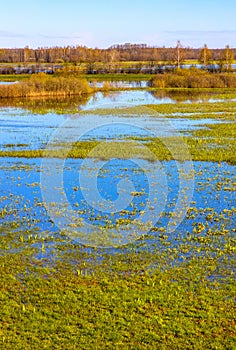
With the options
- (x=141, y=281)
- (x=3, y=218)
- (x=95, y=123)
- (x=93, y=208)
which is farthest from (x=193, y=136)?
(x=141, y=281)

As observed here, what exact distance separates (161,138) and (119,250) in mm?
17431

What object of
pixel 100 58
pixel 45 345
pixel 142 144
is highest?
pixel 100 58

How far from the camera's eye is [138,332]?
912 centimetres

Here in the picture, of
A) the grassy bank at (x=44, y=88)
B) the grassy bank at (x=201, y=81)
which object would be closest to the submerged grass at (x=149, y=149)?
the grassy bank at (x=44, y=88)

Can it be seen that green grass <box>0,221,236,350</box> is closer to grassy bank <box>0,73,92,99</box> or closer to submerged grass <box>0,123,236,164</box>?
submerged grass <box>0,123,236,164</box>

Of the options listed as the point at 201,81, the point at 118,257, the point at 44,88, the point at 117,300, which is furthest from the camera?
the point at 201,81

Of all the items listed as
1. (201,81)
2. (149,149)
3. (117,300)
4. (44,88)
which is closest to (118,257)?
(117,300)

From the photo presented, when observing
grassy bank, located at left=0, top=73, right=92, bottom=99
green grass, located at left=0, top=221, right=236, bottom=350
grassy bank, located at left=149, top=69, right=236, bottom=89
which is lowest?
green grass, located at left=0, top=221, right=236, bottom=350

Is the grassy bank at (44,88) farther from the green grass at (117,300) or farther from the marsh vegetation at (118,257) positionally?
the green grass at (117,300)

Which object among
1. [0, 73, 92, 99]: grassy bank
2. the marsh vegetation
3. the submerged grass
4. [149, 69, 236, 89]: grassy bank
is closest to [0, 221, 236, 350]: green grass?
the marsh vegetation

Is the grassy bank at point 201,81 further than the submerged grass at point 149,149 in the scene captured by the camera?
Yes

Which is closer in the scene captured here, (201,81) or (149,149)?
(149,149)

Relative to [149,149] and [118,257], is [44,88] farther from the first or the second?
[118,257]

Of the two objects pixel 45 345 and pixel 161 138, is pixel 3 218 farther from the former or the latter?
pixel 161 138
